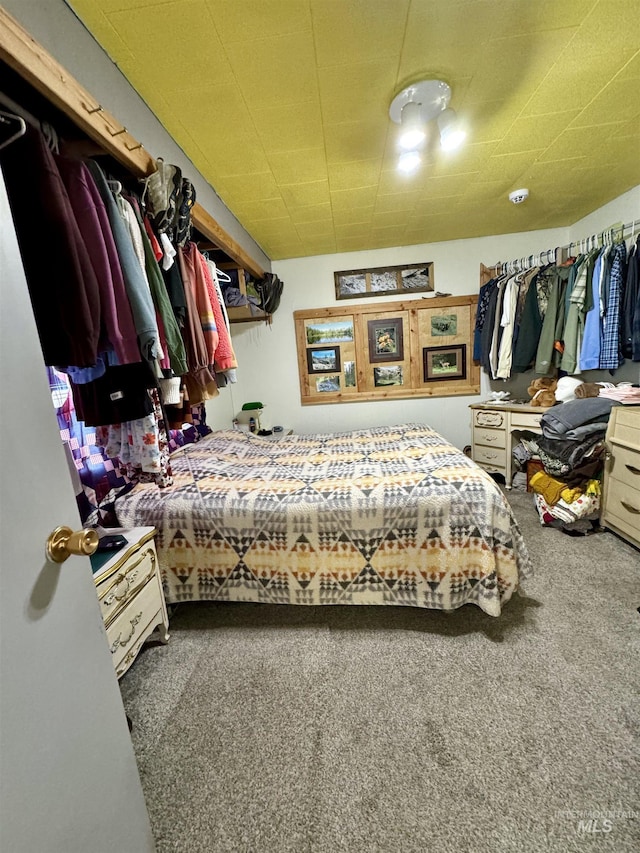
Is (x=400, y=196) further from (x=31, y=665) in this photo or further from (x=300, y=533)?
(x=31, y=665)

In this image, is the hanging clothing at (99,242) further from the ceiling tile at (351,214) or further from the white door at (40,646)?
the ceiling tile at (351,214)

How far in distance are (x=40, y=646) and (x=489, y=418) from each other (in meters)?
3.36

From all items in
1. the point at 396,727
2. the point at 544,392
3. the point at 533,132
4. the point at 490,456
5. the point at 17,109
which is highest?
the point at 533,132

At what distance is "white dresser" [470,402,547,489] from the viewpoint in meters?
2.79

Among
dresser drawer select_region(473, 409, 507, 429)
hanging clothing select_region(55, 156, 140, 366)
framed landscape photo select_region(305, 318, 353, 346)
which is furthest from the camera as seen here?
framed landscape photo select_region(305, 318, 353, 346)

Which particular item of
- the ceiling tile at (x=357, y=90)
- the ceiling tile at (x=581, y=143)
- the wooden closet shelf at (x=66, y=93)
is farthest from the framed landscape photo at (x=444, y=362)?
the wooden closet shelf at (x=66, y=93)

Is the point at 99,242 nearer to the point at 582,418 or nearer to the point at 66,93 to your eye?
the point at 66,93

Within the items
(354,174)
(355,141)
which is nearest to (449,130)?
(355,141)

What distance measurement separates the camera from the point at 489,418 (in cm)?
309

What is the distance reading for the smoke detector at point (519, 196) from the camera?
243cm

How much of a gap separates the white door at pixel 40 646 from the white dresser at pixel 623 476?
2700mm

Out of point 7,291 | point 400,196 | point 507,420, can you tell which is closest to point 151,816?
point 7,291

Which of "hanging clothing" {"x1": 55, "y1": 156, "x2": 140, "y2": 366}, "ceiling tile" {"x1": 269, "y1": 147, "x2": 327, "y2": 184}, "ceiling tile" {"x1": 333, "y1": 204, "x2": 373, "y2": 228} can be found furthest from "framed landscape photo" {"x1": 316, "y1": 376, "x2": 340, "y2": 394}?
"hanging clothing" {"x1": 55, "y1": 156, "x2": 140, "y2": 366}

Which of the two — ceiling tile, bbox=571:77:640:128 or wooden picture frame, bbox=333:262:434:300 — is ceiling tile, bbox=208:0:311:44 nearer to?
ceiling tile, bbox=571:77:640:128
